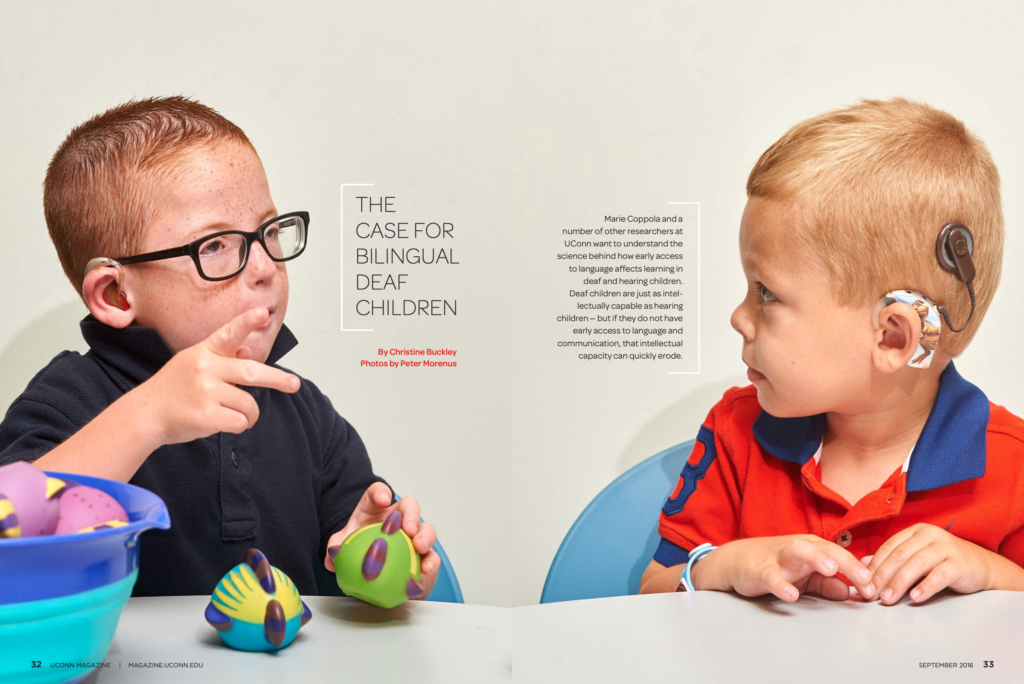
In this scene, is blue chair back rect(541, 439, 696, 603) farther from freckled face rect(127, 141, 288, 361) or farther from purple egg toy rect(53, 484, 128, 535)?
purple egg toy rect(53, 484, 128, 535)

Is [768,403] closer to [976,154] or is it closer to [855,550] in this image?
[855,550]

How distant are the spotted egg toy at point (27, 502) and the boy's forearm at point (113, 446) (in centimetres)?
10

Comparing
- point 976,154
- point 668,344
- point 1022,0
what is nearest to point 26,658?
point 668,344

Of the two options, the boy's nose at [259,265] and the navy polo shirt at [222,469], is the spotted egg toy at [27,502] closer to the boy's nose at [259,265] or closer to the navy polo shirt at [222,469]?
the navy polo shirt at [222,469]

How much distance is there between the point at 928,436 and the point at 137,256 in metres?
0.68

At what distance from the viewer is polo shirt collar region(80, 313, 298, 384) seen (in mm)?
696

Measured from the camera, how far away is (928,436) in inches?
28.1

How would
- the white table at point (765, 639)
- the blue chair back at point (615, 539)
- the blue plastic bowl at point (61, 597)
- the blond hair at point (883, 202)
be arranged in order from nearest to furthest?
the blue plastic bowl at point (61, 597)
the white table at point (765, 639)
the blond hair at point (883, 202)
the blue chair back at point (615, 539)

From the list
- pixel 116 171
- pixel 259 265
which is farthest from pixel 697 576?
pixel 116 171

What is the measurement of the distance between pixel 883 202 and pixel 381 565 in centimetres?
48

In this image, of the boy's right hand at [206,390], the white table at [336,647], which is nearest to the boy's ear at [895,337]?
the white table at [336,647]

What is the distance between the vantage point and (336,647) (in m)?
0.49

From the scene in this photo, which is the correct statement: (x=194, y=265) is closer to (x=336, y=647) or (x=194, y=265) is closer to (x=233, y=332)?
(x=233, y=332)

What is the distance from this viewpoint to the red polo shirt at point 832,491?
27.4 inches
